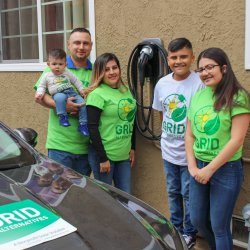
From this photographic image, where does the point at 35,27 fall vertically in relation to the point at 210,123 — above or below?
above

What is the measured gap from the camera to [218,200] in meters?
3.21

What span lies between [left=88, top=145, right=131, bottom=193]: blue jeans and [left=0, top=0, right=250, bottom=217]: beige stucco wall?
0.56 m

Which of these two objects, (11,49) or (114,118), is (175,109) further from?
(11,49)

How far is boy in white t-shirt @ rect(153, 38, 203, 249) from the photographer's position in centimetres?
359

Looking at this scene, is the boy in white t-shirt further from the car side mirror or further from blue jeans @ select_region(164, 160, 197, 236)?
the car side mirror

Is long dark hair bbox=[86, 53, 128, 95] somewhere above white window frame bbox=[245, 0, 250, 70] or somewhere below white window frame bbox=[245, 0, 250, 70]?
below

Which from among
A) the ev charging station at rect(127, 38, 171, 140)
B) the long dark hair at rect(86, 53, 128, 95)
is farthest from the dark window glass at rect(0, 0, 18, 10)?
the long dark hair at rect(86, 53, 128, 95)

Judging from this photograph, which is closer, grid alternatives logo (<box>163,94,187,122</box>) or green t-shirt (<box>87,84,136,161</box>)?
grid alternatives logo (<box>163,94,187,122</box>)

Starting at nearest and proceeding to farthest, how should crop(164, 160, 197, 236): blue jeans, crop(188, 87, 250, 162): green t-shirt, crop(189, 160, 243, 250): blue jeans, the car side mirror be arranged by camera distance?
crop(188, 87, 250, 162): green t-shirt < crop(189, 160, 243, 250): blue jeans < the car side mirror < crop(164, 160, 197, 236): blue jeans

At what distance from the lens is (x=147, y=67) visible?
14.4 ft

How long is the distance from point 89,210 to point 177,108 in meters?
1.50

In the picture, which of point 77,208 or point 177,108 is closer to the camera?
point 77,208

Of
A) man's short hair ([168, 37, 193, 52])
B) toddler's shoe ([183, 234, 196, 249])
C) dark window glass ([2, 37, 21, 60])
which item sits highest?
dark window glass ([2, 37, 21, 60])

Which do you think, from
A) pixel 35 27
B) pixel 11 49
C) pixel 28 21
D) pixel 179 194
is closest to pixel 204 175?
pixel 179 194
